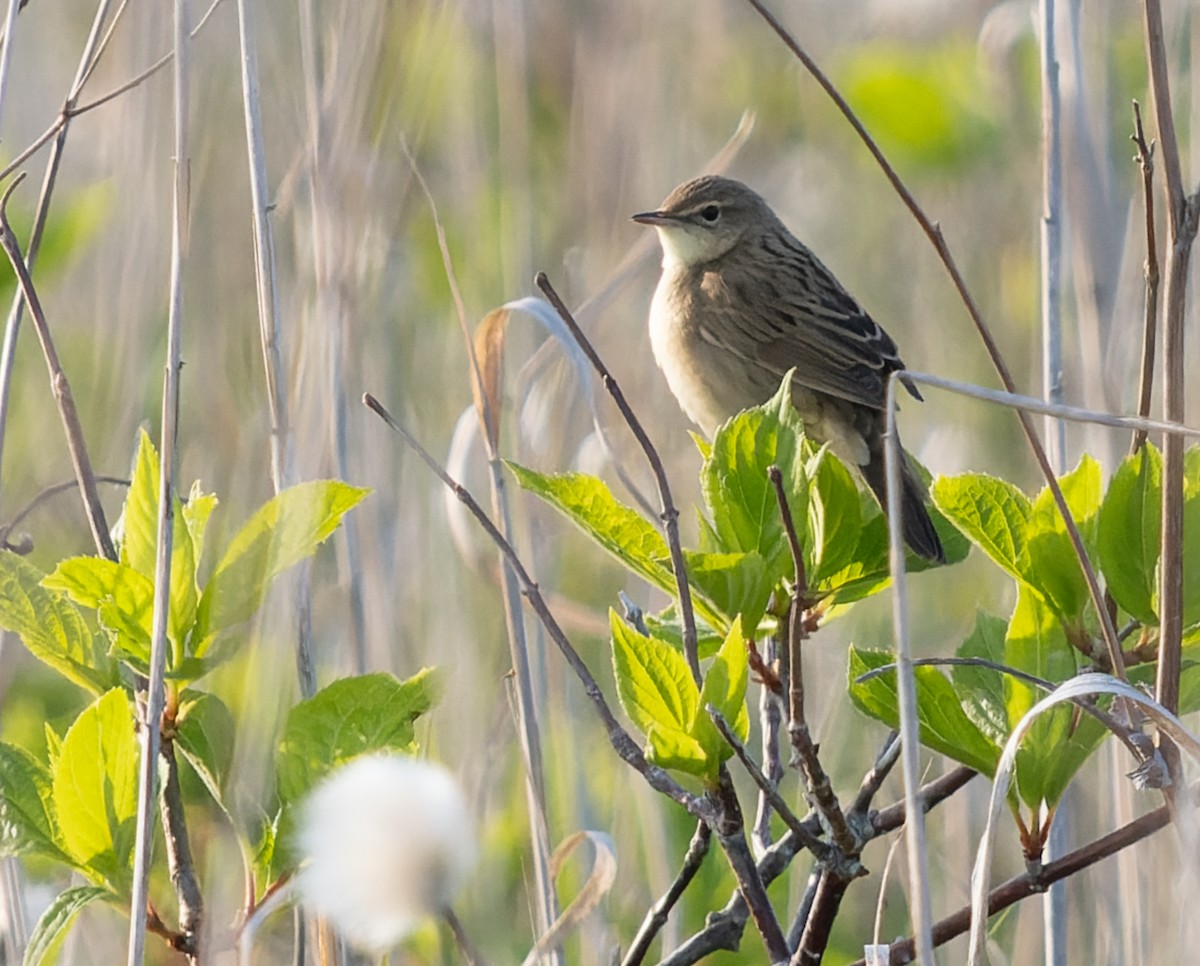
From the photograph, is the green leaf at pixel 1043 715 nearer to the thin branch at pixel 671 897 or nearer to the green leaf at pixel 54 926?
the thin branch at pixel 671 897

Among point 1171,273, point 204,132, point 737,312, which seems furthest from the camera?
point 737,312

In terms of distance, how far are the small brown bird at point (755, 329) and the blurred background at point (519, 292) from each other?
198 mm

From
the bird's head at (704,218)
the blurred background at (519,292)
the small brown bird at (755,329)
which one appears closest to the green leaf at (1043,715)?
the blurred background at (519,292)

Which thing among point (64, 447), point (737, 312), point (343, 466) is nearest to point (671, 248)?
point (737, 312)

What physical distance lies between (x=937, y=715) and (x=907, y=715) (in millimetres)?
148

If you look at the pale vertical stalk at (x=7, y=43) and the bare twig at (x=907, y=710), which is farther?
the pale vertical stalk at (x=7, y=43)

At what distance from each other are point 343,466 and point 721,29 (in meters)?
3.38

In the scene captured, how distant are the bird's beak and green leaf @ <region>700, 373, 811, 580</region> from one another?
2.15 metres

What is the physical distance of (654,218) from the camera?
373 cm

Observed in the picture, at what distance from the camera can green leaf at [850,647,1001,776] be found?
1.44 meters

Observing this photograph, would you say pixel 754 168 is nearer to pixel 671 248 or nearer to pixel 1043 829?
pixel 671 248

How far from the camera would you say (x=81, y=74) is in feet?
6.08

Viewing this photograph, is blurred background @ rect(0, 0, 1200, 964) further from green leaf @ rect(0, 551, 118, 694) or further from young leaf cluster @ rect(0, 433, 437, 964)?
green leaf @ rect(0, 551, 118, 694)

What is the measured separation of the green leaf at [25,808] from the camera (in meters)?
1.43
